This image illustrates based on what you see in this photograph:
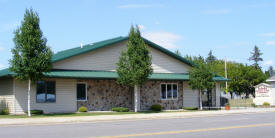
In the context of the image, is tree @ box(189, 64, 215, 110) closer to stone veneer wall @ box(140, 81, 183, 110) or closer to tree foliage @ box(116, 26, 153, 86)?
stone veneer wall @ box(140, 81, 183, 110)

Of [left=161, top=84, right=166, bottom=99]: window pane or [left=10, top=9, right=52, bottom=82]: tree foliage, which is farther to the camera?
[left=161, top=84, right=166, bottom=99]: window pane

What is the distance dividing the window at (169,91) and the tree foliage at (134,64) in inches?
223

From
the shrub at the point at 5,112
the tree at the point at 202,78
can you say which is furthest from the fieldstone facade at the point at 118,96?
the shrub at the point at 5,112

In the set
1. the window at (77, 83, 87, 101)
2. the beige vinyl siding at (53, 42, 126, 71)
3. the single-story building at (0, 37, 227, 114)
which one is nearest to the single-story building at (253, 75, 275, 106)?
the single-story building at (0, 37, 227, 114)

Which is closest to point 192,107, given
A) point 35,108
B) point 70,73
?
point 70,73

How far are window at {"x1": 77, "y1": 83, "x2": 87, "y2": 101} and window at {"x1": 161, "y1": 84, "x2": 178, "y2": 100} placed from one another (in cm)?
761

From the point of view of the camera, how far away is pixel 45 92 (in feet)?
90.4

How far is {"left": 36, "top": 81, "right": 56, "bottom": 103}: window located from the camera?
27250mm

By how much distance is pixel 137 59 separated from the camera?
27.5 m

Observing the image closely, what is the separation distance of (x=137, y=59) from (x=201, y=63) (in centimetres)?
704

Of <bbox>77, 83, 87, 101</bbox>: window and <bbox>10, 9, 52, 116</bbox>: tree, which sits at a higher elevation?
<bbox>10, 9, 52, 116</bbox>: tree

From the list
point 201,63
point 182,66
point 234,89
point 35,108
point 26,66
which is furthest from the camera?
point 234,89

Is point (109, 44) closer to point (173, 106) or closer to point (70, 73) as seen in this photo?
point (70, 73)

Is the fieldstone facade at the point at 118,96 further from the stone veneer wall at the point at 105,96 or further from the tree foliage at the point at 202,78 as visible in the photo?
the tree foliage at the point at 202,78
